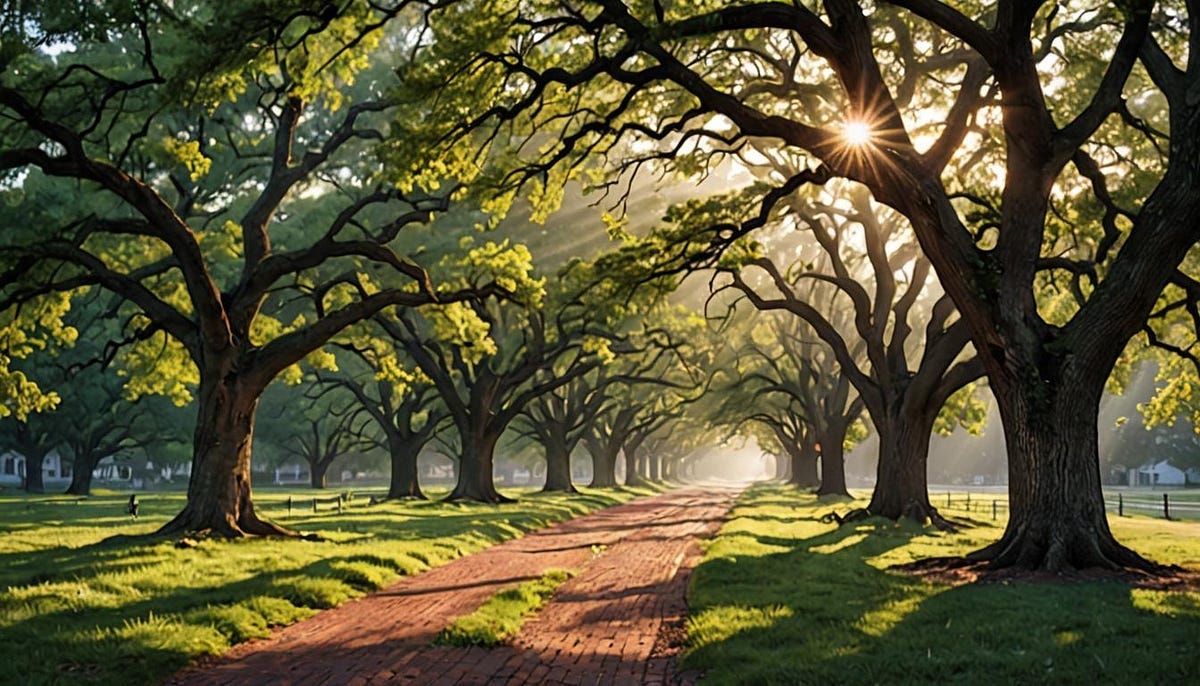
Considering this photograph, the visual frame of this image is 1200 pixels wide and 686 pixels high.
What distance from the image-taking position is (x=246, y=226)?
21547 mm

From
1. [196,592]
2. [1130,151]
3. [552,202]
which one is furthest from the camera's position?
[1130,151]

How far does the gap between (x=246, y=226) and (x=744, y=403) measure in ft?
110

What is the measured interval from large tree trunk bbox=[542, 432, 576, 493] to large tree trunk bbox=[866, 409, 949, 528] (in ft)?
85.5

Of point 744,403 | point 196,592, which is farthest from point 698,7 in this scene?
point 744,403

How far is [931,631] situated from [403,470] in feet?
122

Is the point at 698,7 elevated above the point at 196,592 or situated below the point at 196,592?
→ above

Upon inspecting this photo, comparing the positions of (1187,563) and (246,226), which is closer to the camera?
(1187,563)

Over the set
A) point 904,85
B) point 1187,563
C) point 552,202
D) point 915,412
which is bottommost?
point 1187,563

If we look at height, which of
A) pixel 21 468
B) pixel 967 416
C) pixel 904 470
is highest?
pixel 967 416

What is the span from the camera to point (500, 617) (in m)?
10.3

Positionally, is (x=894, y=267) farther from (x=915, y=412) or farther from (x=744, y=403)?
(x=744, y=403)

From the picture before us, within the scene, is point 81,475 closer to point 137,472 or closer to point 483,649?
point 483,649

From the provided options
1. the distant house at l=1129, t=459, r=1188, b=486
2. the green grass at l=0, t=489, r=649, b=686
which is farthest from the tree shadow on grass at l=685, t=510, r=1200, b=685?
the distant house at l=1129, t=459, r=1188, b=486

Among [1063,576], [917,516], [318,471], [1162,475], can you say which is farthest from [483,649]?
[1162,475]
